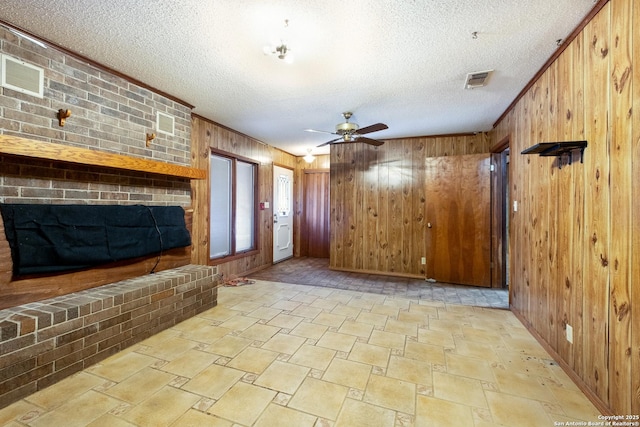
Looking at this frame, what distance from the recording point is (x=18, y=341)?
163 centimetres

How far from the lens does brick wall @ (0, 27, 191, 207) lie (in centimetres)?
202

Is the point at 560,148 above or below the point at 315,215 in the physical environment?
above

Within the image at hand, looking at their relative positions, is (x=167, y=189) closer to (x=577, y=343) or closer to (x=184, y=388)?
(x=184, y=388)

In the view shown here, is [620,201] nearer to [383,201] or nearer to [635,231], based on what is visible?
[635,231]

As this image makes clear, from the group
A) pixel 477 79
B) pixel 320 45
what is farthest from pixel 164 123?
pixel 477 79

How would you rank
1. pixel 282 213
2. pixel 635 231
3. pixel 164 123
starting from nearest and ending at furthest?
1. pixel 635 231
2. pixel 164 123
3. pixel 282 213

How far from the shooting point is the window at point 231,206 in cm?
429

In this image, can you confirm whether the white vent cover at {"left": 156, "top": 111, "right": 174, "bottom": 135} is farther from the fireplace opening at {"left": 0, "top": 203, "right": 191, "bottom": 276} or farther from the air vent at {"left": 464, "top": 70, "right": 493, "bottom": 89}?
the air vent at {"left": 464, "top": 70, "right": 493, "bottom": 89}

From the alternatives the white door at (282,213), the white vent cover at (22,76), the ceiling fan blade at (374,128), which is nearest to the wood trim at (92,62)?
the white vent cover at (22,76)

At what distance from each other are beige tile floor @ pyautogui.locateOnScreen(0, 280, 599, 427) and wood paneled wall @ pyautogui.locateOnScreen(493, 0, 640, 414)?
0.29 metres

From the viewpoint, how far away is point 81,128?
7.90ft

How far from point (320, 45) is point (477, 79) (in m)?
1.61

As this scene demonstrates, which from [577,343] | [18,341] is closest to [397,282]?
[577,343]

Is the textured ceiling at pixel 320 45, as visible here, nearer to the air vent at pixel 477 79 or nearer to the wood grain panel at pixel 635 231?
the air vent at pixel 477 79
